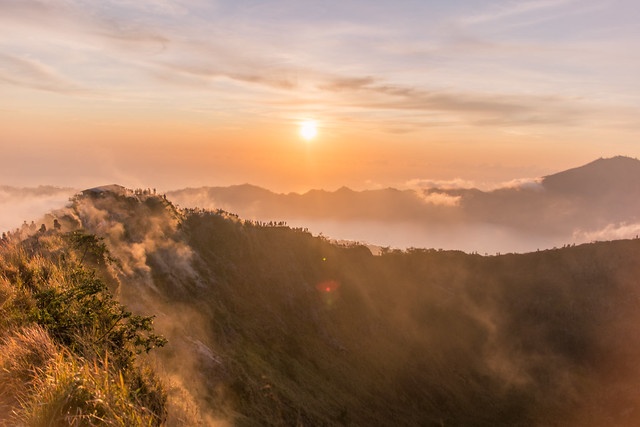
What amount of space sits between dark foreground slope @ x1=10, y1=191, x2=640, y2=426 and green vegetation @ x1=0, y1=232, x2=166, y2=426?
93.9 inches

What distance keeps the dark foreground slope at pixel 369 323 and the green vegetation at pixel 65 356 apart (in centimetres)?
239

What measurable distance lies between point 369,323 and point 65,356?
284 ft

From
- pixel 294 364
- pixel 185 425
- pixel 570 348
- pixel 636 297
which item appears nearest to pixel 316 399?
pixel 294 364

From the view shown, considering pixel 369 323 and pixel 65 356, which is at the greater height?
pixel 65 356

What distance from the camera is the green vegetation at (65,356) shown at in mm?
6215

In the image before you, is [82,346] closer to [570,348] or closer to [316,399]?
[316,399]

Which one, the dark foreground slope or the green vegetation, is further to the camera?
the dark foreground slope

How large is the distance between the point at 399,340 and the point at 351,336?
569 inches

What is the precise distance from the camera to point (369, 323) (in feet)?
298

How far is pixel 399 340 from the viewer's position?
92.7m

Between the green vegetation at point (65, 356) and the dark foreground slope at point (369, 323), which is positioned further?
the dark foreground slope at point (369, 323)

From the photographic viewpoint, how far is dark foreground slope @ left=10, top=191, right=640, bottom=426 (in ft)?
165

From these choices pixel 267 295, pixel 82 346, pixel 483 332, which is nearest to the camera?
pixel 82 346

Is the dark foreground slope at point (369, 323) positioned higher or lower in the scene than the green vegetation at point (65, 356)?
lower
